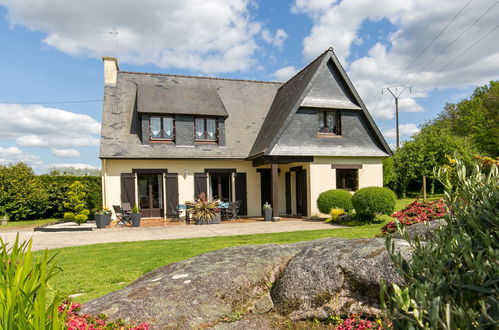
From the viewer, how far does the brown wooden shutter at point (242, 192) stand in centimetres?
1767

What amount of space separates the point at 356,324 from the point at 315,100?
1398cm

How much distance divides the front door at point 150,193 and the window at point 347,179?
9062 millimetres

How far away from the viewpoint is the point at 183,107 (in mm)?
17203

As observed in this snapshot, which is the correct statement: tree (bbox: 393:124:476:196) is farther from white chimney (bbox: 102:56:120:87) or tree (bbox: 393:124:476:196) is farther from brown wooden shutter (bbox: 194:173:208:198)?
white chimney (bbox: 102:56:120:87)

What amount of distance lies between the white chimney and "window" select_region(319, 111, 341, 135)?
38.2ft

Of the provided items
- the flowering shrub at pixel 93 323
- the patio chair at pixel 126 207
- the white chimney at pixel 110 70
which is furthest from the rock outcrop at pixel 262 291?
the white chimney at pixel 110 70

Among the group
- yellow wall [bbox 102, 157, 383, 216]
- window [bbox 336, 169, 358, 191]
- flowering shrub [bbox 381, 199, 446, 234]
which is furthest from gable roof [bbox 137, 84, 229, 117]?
flowering shrub [bbox 381, 199, 446, 234]

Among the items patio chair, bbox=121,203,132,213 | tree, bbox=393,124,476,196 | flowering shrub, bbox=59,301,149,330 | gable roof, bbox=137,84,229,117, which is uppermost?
gable roof, bbox=137,84,229,117

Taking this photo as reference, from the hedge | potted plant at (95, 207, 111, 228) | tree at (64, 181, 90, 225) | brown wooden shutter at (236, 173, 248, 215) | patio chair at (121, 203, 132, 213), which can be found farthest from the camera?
the hedge

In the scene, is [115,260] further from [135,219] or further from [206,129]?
[206,129]

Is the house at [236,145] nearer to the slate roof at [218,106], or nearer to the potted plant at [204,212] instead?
the slate roof at [218,106]

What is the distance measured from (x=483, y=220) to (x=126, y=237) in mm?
11561

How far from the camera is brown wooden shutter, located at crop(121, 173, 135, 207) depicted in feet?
52.8

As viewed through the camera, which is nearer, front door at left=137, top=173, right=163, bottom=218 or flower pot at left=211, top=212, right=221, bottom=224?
flower pot at left=211, top=212, right=221, bottom=224
